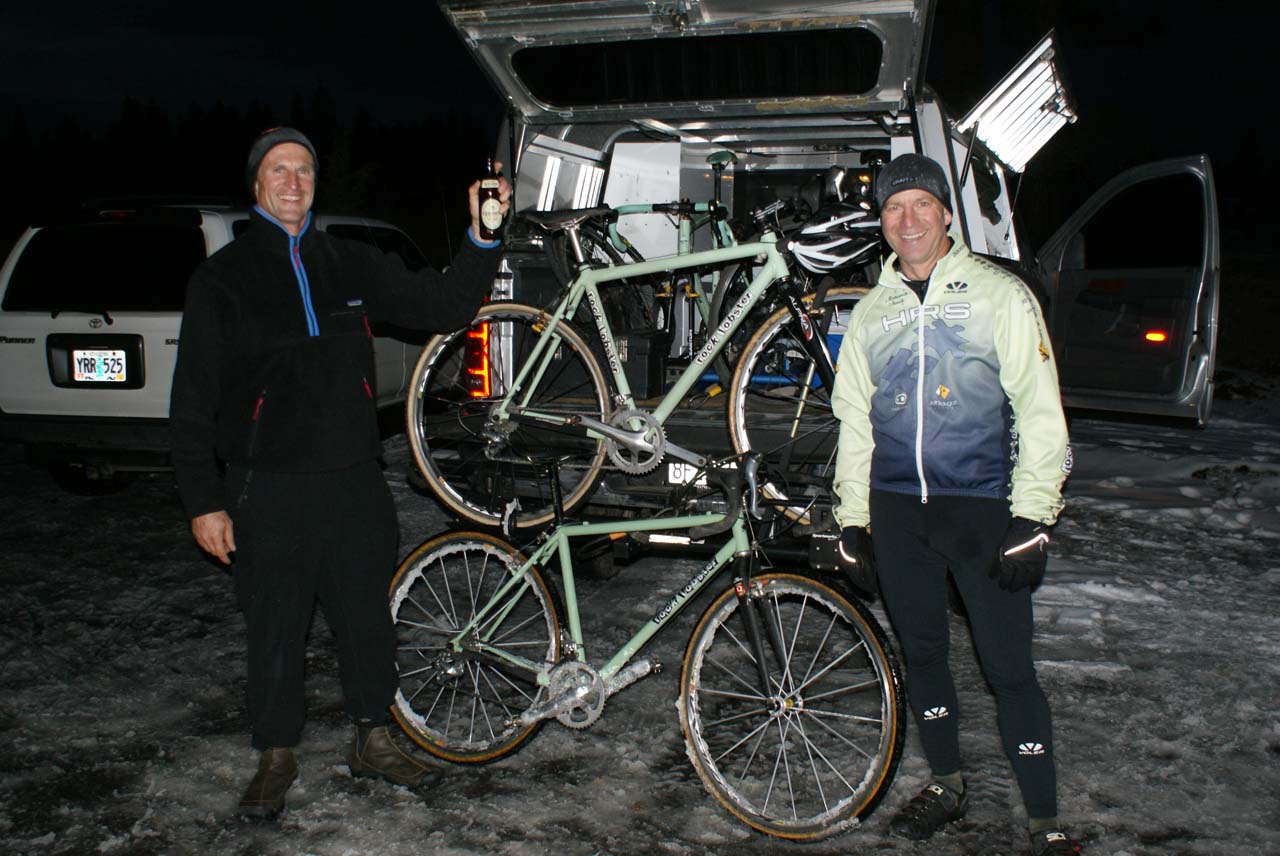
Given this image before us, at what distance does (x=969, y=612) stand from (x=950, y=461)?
49 centimetres

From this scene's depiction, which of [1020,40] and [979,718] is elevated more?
[1020,40]

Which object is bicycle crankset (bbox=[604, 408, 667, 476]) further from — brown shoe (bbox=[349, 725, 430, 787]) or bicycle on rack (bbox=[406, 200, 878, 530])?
brown shoe (bbox=[349, 725, 430, 787])

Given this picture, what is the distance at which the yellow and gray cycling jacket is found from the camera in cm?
307

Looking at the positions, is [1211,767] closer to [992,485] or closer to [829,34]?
[992,485]

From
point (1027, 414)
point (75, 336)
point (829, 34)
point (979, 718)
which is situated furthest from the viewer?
point (75, 336)

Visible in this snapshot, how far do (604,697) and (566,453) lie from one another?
1.57 meters

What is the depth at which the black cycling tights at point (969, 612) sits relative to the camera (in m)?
3.22

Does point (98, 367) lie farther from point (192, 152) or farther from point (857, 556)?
point (192, 152)

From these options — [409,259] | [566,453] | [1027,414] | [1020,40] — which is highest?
[1020,40]

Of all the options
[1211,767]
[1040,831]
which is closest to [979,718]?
[1211,767]

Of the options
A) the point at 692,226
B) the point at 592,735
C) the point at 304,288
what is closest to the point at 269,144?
the point at 304,288

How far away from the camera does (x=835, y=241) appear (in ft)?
15.6

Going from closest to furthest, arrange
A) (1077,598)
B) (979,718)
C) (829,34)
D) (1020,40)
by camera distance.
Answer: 1. (979,718)
2. (829,34)
3. (1077,598)
4. (1020,40)

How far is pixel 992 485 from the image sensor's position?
3.22m
